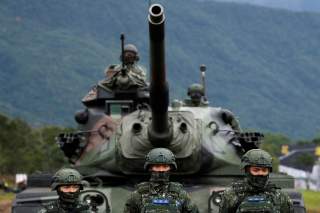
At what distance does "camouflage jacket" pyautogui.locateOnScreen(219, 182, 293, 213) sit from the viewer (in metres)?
9.71

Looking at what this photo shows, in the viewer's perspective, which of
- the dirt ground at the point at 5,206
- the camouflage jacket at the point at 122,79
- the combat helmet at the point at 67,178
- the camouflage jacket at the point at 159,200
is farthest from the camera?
the dirt ground at the point at 5,206

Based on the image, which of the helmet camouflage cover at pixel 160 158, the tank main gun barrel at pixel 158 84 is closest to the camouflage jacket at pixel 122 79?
the tank main gun barrel at pixel 158 84

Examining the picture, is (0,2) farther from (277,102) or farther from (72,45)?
(277,102)

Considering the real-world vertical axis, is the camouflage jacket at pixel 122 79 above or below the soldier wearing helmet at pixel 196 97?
above

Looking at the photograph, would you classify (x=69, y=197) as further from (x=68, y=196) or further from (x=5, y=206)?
(x=5, y=206)

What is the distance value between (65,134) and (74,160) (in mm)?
435

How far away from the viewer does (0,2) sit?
87500 millimetres

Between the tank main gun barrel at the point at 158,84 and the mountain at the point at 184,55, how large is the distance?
5846cm

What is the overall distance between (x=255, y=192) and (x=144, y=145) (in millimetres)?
3895

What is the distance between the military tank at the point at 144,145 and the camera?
43.1ft

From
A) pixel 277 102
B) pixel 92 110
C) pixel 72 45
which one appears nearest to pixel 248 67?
pixel 277 102

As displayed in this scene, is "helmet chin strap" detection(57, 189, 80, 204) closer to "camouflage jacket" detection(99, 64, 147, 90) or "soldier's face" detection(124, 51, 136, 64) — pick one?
"camouflage jacket" detection(99, 64, 147, 90)

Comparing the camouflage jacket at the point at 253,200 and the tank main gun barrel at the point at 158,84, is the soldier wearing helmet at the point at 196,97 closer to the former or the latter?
the tank main gun barrel at the point at 158,84

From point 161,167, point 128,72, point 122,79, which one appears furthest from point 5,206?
point 161,167
